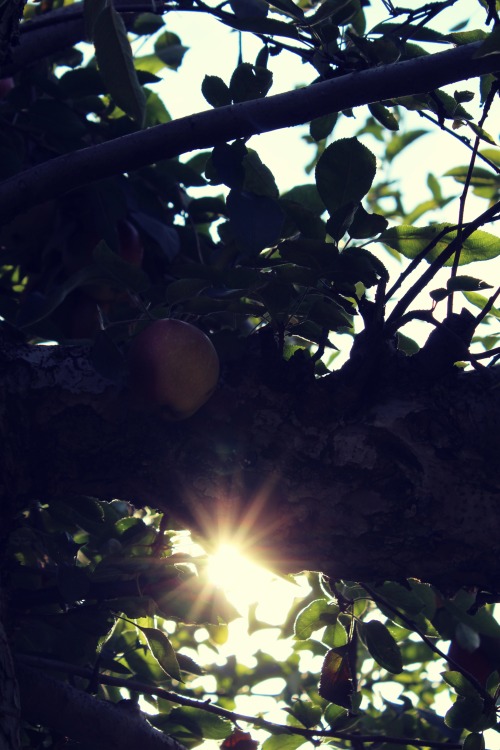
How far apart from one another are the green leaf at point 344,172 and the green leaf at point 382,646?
30.0 inches

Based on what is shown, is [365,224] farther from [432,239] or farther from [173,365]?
[173,365]

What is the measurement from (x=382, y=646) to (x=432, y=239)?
0.73 metres

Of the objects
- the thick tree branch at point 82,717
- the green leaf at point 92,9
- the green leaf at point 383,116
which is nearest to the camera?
the green leaf at point 92,9

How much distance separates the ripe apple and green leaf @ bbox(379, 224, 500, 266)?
0.35m

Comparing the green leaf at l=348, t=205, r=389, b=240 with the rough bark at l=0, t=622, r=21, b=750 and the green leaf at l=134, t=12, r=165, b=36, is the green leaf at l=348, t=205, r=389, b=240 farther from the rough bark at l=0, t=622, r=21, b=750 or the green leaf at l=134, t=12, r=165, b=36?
the green leaf at l=134, t=12, r=165, b=36

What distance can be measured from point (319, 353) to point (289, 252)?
0.19 meters

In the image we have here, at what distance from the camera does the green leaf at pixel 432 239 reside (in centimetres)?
123

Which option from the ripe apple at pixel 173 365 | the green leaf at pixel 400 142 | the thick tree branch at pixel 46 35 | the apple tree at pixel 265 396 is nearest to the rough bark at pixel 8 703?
the apple tree at pixel 265 396

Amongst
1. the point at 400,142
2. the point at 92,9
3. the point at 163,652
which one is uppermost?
the point at 400,142

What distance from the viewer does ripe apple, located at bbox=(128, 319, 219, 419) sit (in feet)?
3.60

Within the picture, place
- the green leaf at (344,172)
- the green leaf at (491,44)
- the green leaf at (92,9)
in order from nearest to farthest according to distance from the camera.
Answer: the green leaf at (491,44)
the green leaf at (92,9)
the green leaf at (344,172)

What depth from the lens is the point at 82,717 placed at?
1278mm

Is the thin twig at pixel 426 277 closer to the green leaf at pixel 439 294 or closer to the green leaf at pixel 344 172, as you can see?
the green leaf at pixel 439 294

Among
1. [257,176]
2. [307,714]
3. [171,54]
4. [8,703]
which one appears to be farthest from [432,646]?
[171,54]
